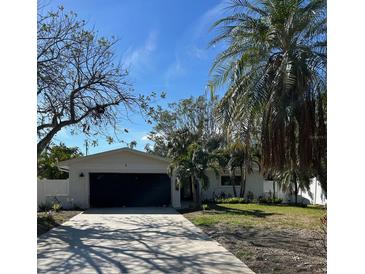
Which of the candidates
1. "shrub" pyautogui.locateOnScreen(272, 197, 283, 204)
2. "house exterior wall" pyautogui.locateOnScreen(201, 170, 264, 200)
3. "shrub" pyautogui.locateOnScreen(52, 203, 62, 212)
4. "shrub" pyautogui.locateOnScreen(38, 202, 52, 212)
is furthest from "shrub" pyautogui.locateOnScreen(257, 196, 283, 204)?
"shrub" pyautogui.locateOnScreen(38, 202, 52, 212)

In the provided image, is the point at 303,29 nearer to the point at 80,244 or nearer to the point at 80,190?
the point at 80,244

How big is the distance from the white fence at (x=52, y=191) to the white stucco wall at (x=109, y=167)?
60 cm

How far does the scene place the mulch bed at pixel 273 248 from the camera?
7054 mm

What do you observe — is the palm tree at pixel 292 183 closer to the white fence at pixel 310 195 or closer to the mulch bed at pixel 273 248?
the white fence at pixel 310 195

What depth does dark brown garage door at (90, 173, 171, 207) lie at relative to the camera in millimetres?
23188

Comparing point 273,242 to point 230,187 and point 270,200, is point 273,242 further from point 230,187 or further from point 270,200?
point 230,187

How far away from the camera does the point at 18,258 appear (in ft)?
9.46

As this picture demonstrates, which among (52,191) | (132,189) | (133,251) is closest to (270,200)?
(132,189)

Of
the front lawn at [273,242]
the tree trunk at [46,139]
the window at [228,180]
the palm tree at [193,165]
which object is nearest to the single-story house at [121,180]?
the palm tree at [193,165]

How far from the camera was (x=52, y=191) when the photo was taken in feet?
77.5

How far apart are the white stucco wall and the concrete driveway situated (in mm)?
8725

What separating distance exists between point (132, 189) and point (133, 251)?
15.1 m

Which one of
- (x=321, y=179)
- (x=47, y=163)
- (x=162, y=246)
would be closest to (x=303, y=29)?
(x=321, y=179)
